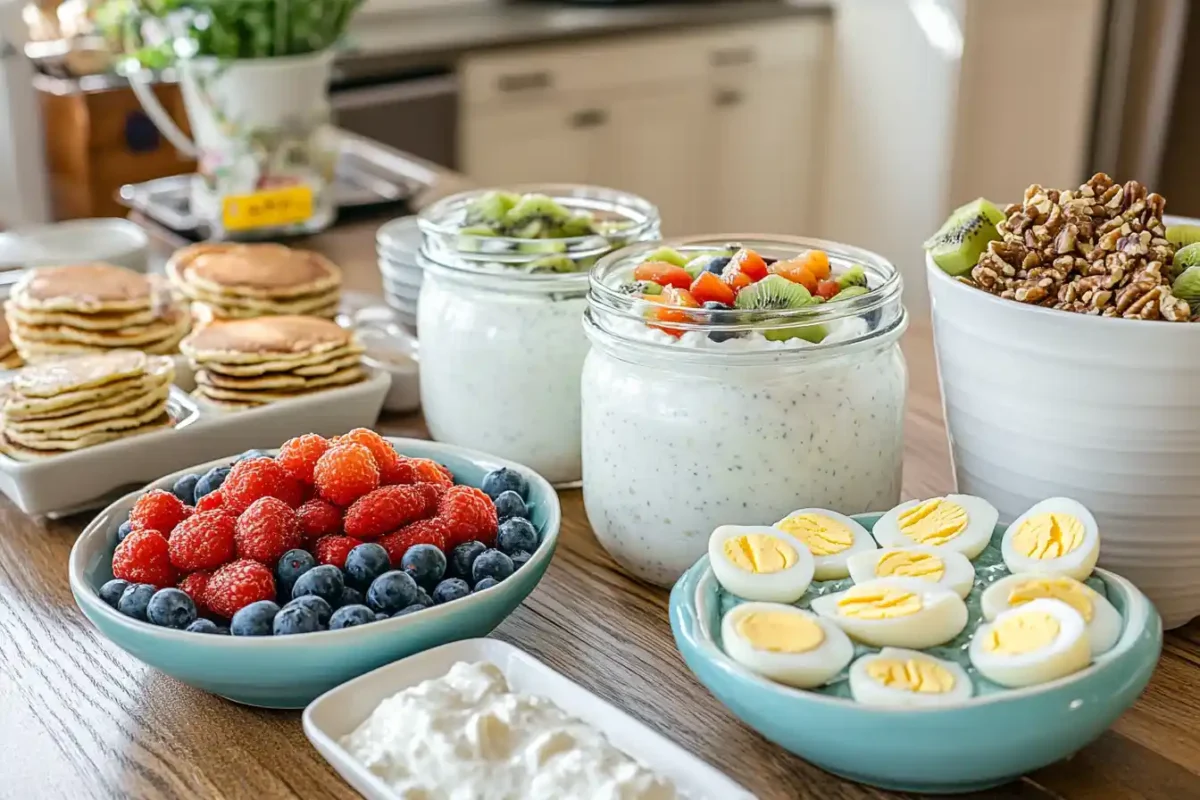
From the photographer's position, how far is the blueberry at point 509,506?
1038mm

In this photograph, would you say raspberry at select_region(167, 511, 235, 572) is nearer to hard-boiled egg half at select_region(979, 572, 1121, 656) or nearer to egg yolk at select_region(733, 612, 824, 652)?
egg yolk at select_region(733, 612, 824, 652)

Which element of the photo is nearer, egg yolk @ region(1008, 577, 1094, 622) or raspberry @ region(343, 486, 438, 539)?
egg yolk @ region(1008, 577, 1094, 622)

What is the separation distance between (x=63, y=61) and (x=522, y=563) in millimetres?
2305

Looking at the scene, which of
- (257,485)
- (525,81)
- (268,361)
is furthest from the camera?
(525,81)

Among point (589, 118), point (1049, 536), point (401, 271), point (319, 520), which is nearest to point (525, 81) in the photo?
point (589, 118)

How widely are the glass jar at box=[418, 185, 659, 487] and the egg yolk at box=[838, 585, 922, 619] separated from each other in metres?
0.43

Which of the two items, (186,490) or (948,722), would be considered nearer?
(948,722)

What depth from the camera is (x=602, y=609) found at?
1.06 meters

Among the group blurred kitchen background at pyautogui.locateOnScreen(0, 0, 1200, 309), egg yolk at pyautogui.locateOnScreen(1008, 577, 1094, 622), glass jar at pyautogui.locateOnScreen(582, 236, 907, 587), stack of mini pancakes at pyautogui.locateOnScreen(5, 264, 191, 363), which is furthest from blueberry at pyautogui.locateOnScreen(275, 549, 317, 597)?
blurred kitchen background at pyautogui.locateOnScreen(0, 0, 1200, 309)

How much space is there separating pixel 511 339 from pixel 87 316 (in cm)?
49

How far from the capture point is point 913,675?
2.61ft

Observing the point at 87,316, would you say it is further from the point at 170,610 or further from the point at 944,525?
the point at 944,525

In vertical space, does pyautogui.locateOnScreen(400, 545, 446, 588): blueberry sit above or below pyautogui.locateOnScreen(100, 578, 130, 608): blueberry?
above

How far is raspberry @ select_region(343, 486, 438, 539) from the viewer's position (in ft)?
3.10
